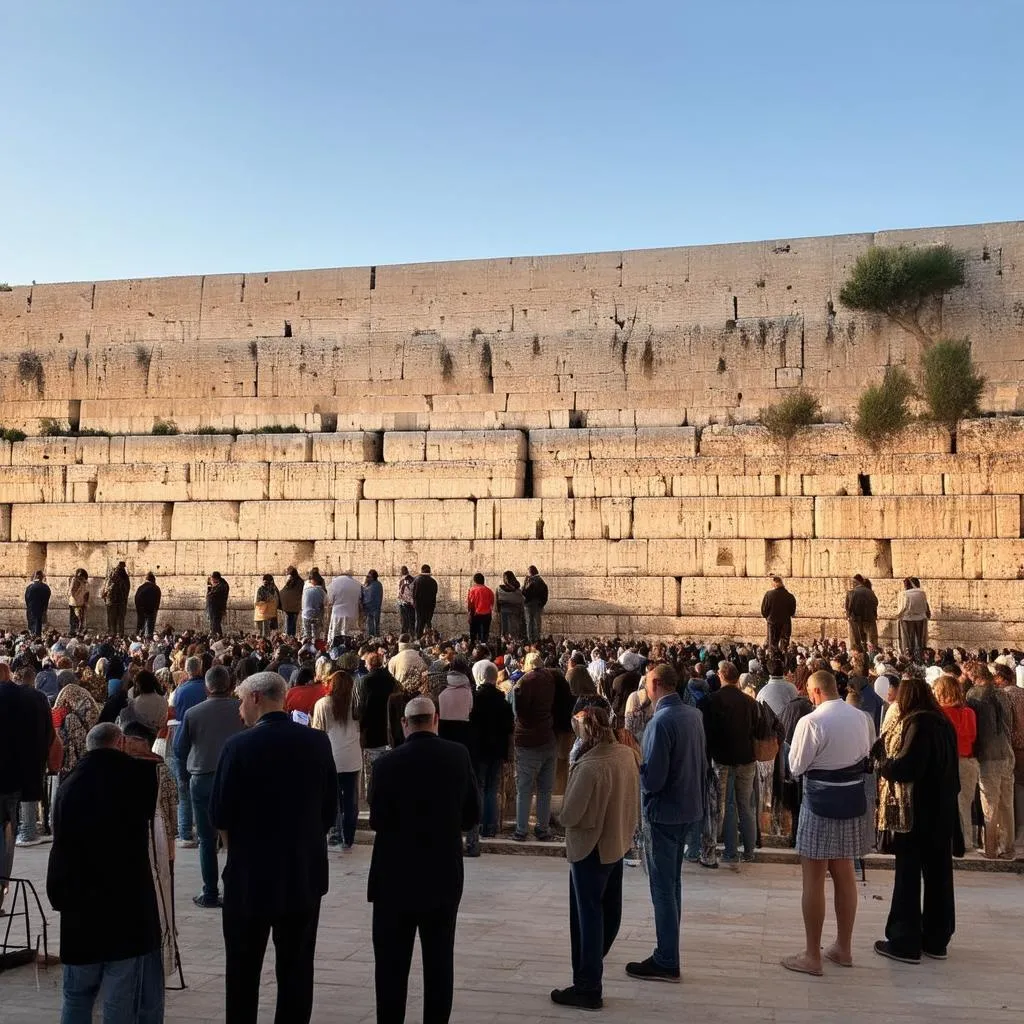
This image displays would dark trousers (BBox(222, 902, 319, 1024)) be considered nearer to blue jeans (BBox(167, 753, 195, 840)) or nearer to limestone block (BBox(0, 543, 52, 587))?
blue jeans (BBox(167, 753, 195, 840))

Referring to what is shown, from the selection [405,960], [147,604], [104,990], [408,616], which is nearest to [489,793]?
[405,960]

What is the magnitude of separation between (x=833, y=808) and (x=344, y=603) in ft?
36.6

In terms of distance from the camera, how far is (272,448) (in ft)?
61.5

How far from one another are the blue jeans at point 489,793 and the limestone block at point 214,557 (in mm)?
10410

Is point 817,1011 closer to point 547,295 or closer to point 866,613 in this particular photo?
point 866,613

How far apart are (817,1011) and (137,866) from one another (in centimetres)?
265

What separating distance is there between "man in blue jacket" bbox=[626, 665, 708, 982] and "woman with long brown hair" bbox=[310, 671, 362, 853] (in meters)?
2.78

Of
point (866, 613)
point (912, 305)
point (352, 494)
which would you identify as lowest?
point (866, 613)

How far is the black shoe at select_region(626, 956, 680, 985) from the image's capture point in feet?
17.4

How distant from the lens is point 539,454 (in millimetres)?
17750

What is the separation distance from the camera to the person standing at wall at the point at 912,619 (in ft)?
47.4

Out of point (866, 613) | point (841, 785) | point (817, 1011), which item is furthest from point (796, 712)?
point (866, 613)

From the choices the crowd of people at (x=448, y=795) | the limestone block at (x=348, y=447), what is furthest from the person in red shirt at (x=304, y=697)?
the limestone block at (x=348, y=447)

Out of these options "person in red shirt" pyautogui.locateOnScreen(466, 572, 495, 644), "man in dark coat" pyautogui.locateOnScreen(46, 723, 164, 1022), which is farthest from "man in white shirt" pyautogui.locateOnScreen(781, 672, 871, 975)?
"person in red shirt" pyautogui.locateOnScreen(466, 572, 495, 644)
